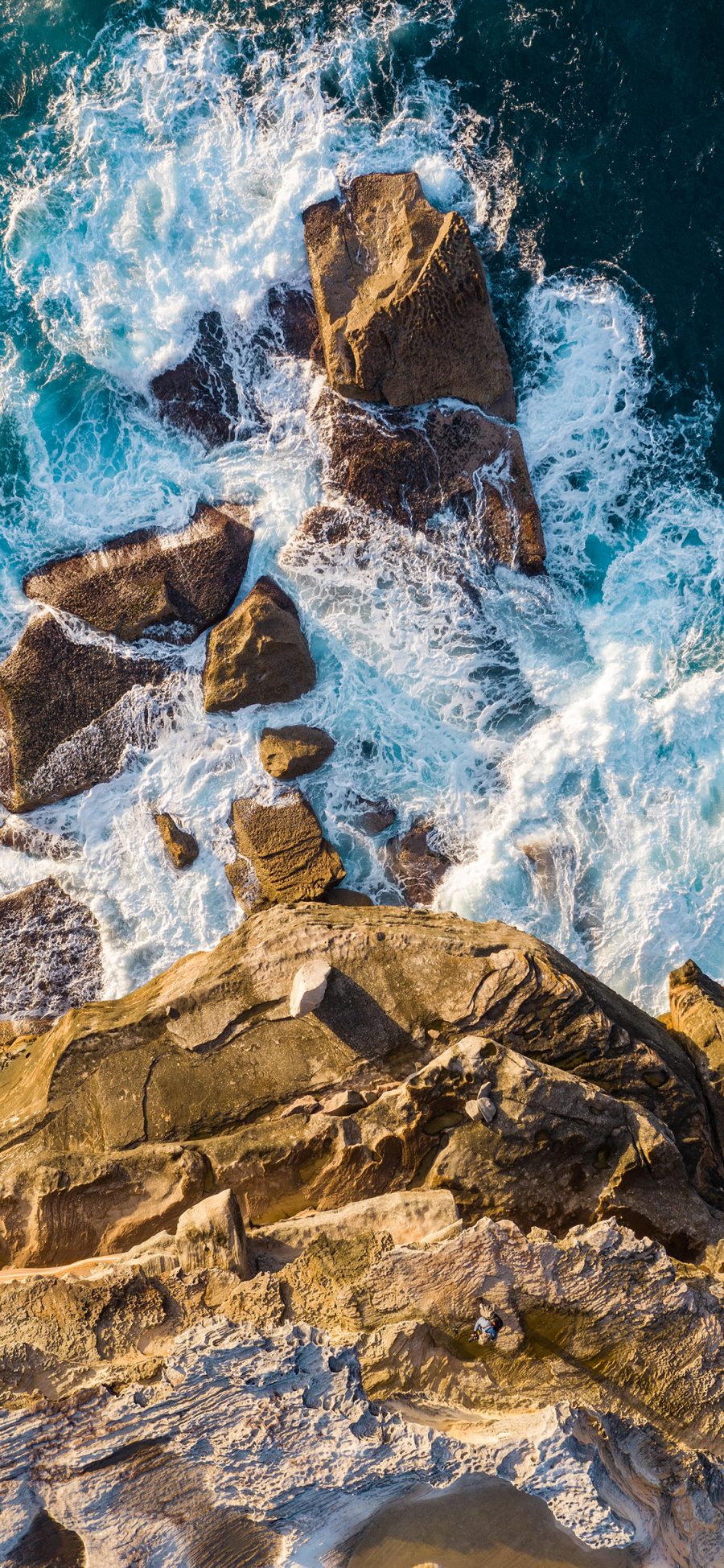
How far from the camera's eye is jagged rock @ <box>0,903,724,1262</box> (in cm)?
923

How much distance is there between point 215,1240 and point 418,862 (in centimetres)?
696

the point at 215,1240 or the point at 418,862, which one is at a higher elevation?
the point at 215,1240

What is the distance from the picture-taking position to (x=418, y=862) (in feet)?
47.3

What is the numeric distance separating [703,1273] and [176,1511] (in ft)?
16.9

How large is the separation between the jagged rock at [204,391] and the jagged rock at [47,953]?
8.01 m

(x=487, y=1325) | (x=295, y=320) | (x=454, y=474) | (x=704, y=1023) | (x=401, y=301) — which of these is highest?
(x=401, y=301)

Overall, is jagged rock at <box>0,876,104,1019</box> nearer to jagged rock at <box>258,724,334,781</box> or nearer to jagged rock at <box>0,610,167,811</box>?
jagged rock at <box>0,610,167,811</box>

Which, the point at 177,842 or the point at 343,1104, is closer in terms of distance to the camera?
the point at 343,1104

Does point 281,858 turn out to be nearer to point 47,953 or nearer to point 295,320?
point 47,953

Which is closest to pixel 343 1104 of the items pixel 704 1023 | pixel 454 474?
pixel 704 1023

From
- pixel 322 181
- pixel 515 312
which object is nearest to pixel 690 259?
pixel 515 312

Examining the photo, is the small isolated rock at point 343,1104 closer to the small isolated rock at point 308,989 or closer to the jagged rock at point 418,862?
the small isolated rock at point 308,989

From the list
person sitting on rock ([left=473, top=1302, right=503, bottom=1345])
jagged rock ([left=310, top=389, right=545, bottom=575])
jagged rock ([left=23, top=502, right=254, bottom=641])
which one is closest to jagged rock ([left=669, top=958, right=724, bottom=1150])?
person sitting on rock ([left=473, top=1302, right=503, bottom=1345])

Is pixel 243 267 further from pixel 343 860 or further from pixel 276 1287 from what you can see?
pixel 276 1287
